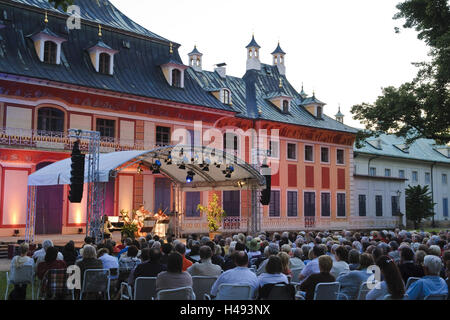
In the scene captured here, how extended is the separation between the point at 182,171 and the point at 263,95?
14225 millimetres

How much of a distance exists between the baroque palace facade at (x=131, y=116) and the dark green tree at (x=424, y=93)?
24.9 ft

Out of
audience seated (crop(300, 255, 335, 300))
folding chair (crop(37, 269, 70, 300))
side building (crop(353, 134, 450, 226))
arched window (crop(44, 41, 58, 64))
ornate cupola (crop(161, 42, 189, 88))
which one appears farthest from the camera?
side building (crop(353, 134, 450, 226))

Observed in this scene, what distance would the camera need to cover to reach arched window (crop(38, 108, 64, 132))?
23.3 metres

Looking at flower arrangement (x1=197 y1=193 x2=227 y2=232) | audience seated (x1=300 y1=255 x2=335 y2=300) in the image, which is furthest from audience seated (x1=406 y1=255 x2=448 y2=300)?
flower arrangement (x1=197 y1=193 x2=227 y2=232)

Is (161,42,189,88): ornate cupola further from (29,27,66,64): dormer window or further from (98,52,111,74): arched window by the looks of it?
(29,27,66,64): dormer window

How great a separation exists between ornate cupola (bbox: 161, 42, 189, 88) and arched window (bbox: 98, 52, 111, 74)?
3520mm

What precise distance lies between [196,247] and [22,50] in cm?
1611

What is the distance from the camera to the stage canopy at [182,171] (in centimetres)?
1752

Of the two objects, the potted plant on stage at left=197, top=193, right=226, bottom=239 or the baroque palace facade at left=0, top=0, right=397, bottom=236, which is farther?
the potted plant on stage at left=197, top=193, right=226, bottom=239

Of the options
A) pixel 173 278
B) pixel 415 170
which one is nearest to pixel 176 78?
pixel 173 278

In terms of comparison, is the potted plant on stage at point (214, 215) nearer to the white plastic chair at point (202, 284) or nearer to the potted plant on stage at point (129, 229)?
the potted plant on stage at point (129, 229)

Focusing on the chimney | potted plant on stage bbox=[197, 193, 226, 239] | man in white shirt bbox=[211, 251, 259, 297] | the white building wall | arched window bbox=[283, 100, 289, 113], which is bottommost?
man in white shirt bbox=[211, 251, 259, 297]

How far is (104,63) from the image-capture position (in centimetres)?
2584

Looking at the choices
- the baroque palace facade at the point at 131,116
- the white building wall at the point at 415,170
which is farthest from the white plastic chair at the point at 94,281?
the white building wall at the point at 415,170
